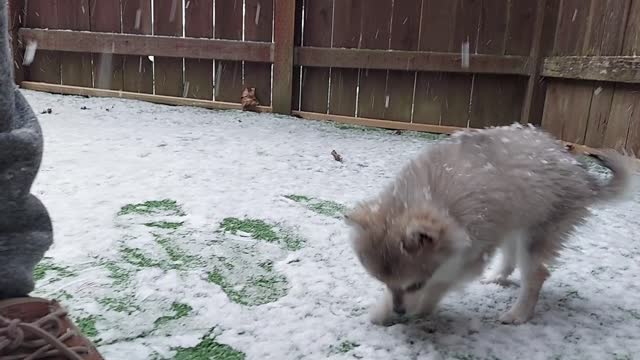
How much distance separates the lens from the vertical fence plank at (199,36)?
593 cm

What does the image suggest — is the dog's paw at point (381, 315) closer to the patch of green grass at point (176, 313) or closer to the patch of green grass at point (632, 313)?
the patch of green grass at point (176, 313)

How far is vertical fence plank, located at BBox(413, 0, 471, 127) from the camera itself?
17.4ft

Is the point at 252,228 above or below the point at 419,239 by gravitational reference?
below

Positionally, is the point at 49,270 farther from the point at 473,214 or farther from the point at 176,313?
the point at 473,214

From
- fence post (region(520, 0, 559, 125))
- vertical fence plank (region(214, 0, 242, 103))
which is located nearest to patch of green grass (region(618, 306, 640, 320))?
fence post (region(520, 0, 559, 125))

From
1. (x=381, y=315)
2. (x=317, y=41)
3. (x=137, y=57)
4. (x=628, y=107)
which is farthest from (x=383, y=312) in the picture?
(x=137, y=57)

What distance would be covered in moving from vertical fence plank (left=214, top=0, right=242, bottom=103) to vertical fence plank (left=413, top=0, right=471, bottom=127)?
2.05m

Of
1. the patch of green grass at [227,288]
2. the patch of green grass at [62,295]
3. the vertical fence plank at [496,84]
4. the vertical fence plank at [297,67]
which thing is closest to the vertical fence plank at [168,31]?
the vertical fence plank at [297,67]

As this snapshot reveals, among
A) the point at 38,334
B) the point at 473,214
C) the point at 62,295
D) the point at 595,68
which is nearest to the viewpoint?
the point at 38,334

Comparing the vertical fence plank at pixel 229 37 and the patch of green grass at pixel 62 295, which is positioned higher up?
the vertical fence plank at pixel 229 37

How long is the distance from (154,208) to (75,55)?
4.52 meters

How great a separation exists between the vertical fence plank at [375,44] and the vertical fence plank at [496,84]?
3.12ft

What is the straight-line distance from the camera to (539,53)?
4977 millimetres

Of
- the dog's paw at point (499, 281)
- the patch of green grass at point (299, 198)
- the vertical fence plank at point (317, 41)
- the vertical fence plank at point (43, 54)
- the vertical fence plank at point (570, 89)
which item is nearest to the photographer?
the dog's paw at point (499, 281)
